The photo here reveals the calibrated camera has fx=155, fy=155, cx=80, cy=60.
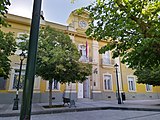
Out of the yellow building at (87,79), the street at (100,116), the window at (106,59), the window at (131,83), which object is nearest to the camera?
the street at (100,116)

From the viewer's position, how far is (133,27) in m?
5.15

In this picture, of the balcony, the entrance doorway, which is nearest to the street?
the entrance doorway

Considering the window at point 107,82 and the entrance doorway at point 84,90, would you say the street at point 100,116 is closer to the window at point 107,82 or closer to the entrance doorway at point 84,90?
the entrance doorway at point 84,90

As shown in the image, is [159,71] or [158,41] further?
[159,71]

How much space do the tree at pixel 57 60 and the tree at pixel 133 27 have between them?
21.7 ft

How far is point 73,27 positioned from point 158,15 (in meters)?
16.2

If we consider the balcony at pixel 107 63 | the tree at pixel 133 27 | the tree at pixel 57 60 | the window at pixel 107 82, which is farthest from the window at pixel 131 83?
the tree at pixel 133 27

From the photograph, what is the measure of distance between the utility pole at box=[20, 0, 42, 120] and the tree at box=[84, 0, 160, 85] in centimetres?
355

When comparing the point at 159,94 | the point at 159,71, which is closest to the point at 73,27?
the point at 159,71

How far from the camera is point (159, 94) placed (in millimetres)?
25828

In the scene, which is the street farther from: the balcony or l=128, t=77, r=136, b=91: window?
l=128, t=77, r=136, b=91: window

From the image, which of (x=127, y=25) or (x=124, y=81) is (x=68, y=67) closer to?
(x=127, y=25)

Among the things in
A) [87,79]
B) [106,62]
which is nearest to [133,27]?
[87,79]

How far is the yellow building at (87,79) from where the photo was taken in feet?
54.8
